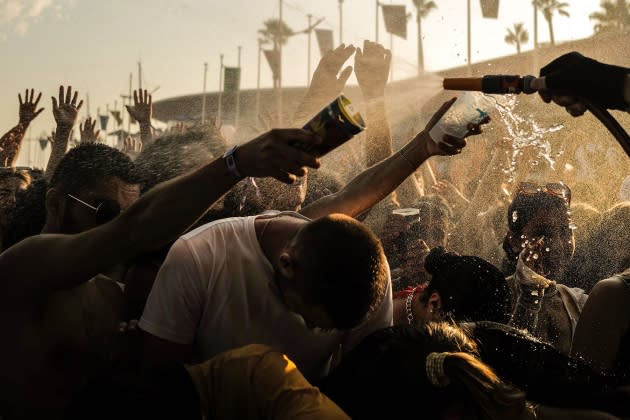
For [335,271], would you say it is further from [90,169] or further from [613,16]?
[613,16]

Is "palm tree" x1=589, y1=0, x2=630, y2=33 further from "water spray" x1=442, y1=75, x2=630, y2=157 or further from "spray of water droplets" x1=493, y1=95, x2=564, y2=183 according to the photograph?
"water spray" x1=442, y1=75, x2=630, y2=157

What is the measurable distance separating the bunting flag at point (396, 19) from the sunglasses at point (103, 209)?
8.46 ft

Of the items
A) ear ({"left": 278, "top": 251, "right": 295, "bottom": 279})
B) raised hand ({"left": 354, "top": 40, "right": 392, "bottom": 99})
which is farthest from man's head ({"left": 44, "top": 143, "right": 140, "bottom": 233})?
raised hand ({"left": 354, "top": 40, "right": 392, "bottom": 99})

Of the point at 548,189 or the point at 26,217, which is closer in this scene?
the point at 26,217

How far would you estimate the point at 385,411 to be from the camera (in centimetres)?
170

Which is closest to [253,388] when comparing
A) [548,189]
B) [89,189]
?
[89,189]

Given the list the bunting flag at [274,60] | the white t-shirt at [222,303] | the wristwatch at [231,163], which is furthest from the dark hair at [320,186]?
the bunting flag at [274,60]

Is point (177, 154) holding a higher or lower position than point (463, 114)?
lower

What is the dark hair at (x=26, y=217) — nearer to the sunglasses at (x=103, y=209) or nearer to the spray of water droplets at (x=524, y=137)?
the sunglasses at (x=103, y=209)

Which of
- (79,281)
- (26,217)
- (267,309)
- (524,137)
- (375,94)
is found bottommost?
(267,309)

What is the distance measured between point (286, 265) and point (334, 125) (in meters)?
0.47

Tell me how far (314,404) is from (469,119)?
1306 mm

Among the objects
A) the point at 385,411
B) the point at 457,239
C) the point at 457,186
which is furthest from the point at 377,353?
the point at 457,186

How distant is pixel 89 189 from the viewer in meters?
2.87
